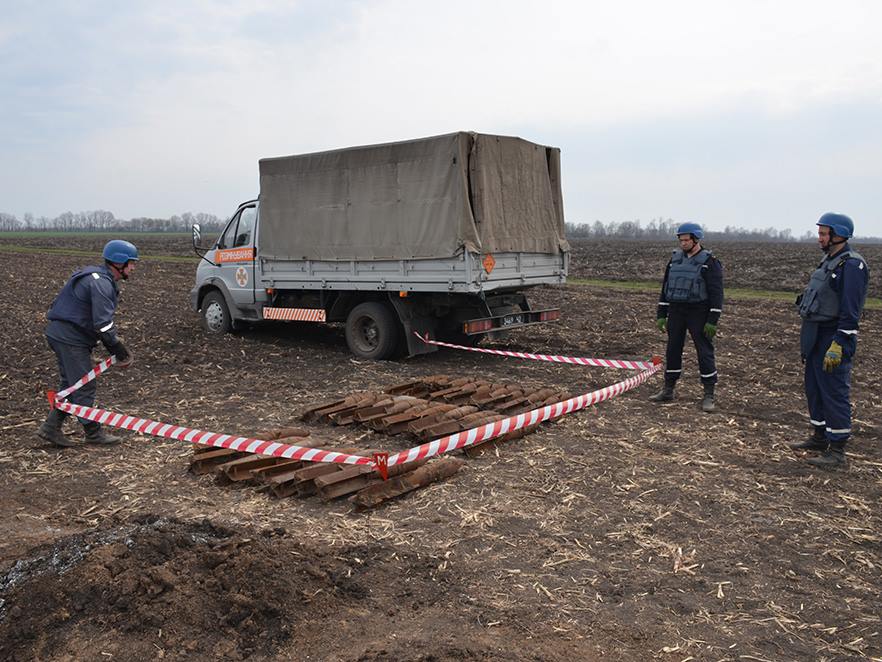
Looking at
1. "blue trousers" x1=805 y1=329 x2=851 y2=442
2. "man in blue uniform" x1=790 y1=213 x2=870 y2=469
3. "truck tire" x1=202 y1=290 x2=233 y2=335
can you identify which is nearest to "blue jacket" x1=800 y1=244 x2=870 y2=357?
"man in blue uniform" x1=790 y1=213 x2=870 y2=469

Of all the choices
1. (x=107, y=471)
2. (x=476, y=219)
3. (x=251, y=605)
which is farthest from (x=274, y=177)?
(x=251, y=605)

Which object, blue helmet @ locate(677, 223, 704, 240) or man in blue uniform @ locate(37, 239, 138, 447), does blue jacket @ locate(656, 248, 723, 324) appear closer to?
blue helmet @ locate(677, 223, 704, 240)

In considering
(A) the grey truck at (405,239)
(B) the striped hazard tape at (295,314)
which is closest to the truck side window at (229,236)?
(A) the grey truck at (405,239)

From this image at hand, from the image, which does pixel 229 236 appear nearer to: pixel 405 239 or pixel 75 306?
pixel 405 239

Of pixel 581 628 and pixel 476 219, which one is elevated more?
A: pixel 476 219

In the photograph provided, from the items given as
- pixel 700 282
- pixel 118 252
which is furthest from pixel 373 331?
pixel 700 282

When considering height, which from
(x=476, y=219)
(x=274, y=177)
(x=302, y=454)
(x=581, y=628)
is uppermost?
(x=274, y=177)

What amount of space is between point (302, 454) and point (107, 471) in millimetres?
1936

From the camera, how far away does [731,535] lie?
185 inches

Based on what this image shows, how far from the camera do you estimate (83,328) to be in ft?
21.8

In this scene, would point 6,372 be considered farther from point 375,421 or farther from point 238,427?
point 375,421

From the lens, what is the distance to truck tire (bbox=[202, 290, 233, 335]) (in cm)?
1290

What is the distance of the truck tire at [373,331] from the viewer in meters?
10.7

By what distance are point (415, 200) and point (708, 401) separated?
15.5 feet
